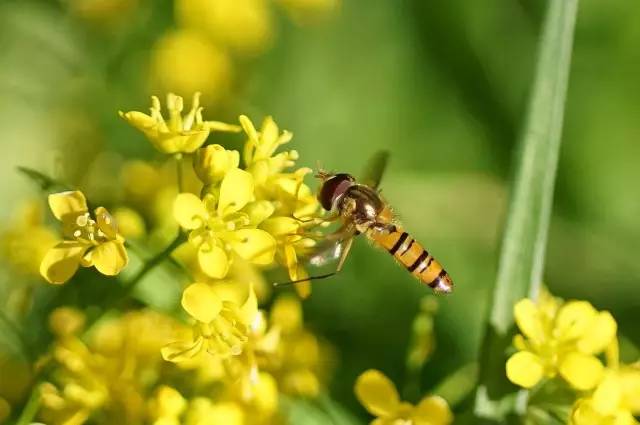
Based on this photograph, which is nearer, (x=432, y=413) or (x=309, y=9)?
(x=432, y=413)

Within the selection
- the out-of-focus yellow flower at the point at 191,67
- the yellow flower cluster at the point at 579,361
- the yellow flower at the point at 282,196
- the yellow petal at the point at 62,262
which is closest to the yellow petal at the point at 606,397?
the yellow flower cluster at the point at 579,361

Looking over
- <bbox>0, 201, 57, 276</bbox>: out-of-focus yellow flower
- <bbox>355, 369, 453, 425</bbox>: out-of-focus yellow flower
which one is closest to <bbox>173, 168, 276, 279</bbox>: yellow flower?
<bbox>355, 369, 453, 425</bbox>: out-of-focus yellow flower

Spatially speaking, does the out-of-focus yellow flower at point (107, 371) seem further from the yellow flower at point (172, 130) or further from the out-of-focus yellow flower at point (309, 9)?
the out-of-focus yellow flower at point (309, 9)

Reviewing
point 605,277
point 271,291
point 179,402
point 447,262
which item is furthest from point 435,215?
point 179,402

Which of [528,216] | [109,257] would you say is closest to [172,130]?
[109,257]

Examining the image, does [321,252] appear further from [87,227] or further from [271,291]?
[271,291]

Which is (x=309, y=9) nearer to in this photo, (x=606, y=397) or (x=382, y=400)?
(x=382, y=400)
